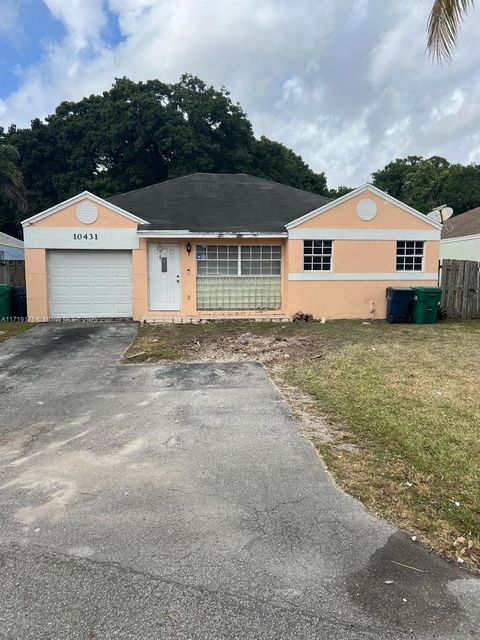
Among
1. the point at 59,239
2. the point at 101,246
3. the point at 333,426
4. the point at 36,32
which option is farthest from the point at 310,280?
the point at 36,32

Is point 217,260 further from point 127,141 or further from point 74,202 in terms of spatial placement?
→ point 127,141

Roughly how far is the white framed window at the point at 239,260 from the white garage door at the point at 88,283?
2.29 m

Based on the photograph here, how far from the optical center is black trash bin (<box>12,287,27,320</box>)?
14.1 metres

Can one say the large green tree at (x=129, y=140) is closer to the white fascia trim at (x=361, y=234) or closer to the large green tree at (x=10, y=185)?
the large green tree at (x=10, y=185)

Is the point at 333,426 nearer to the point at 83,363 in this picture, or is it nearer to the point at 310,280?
the point at 83,363

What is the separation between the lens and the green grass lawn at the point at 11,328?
37.0ft

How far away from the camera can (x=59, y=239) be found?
520 inches

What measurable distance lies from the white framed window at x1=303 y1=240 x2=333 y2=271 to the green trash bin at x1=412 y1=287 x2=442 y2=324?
2.69 metres

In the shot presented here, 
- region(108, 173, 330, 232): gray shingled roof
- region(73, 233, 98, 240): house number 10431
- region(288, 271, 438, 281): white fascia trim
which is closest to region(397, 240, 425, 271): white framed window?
region(288, 271, 438, 281): white fascia trim

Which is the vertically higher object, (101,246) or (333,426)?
(101,246)

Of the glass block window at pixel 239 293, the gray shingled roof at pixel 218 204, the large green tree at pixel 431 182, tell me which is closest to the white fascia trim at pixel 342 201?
the gray shingled roof at pixel 218 204

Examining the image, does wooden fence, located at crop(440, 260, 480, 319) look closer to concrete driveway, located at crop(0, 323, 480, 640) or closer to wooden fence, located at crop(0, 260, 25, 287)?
concrete driveway, located at crop(0, 323, 480, 640)

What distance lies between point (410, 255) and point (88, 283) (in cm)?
993

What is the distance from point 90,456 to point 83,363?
14.5 feet
